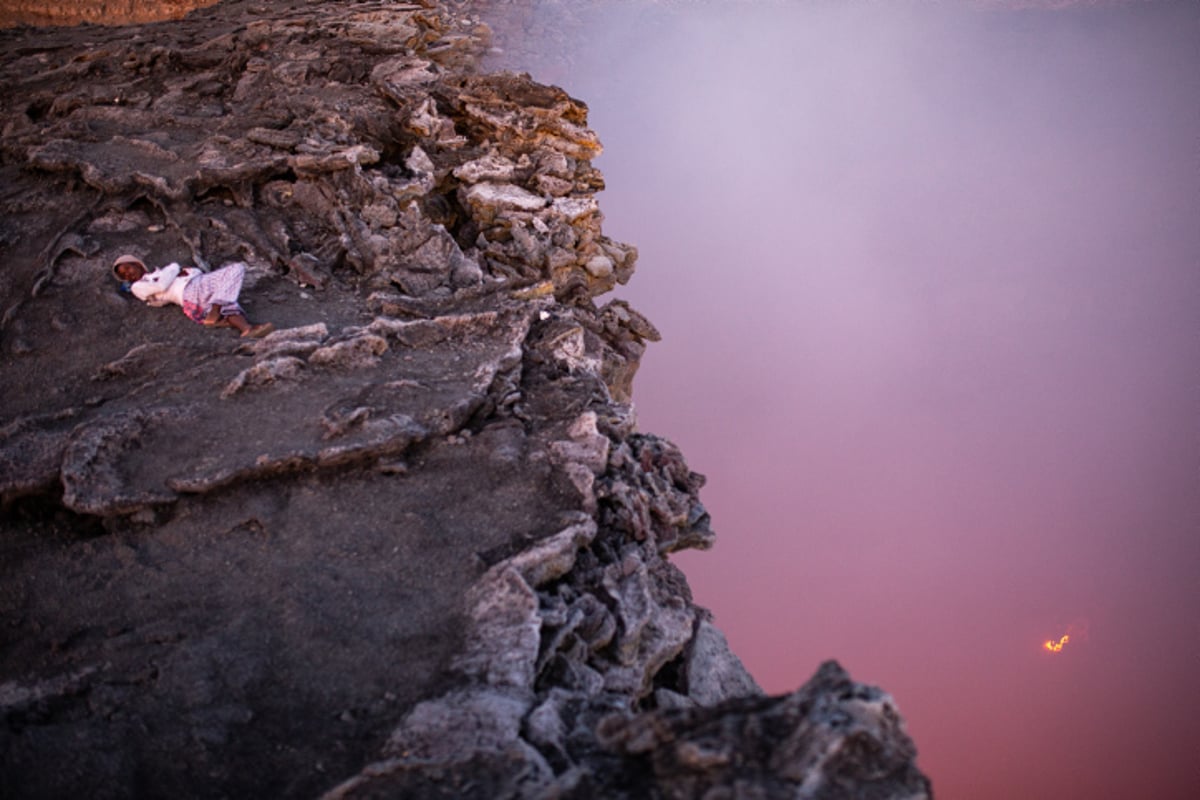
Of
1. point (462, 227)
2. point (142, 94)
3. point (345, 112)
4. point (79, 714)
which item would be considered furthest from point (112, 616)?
point (142, 94)

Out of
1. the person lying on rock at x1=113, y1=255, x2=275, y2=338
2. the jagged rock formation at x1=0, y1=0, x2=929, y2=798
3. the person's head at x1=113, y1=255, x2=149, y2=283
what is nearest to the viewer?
the jagged rock formation at x1=0, y1=0, x2=929, y2=798

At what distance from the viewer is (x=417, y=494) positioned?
11.5ft

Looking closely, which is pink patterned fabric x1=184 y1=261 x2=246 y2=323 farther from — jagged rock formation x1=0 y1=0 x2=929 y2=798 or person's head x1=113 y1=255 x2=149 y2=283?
person's head x1=113 y1=255 x2=149 y2=283

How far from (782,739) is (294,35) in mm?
Answer: 8929

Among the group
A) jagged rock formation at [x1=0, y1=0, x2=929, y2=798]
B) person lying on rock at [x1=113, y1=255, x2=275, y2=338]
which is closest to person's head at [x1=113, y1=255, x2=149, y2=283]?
person lying on rock at [x1=113, y1=255, x2=275, y2=338]

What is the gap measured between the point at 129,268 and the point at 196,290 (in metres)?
0.55

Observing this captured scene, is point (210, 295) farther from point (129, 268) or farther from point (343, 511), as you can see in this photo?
point (343, 511)

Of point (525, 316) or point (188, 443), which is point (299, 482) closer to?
point (188, 443)

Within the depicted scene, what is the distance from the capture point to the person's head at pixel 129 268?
462 cm

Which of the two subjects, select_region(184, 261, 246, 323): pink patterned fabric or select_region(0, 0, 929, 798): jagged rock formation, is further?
select_region(184, 261, 246, 323): pink patterned fabric

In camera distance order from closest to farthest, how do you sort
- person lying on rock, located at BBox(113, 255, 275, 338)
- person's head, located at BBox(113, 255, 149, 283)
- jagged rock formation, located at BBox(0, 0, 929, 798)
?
jagged rock formation, located at BBox(0, 0, 929, 798)
person lying on rock, located at BBox(113, 255, 275, 338)
person's head, located at BBox(113, 255, 149, 283)

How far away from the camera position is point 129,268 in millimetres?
4656

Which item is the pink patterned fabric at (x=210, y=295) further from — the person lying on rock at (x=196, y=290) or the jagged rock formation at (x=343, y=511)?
the jagged rock formation at (x=343, y=511)

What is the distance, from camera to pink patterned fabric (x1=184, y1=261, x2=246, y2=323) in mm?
4473
